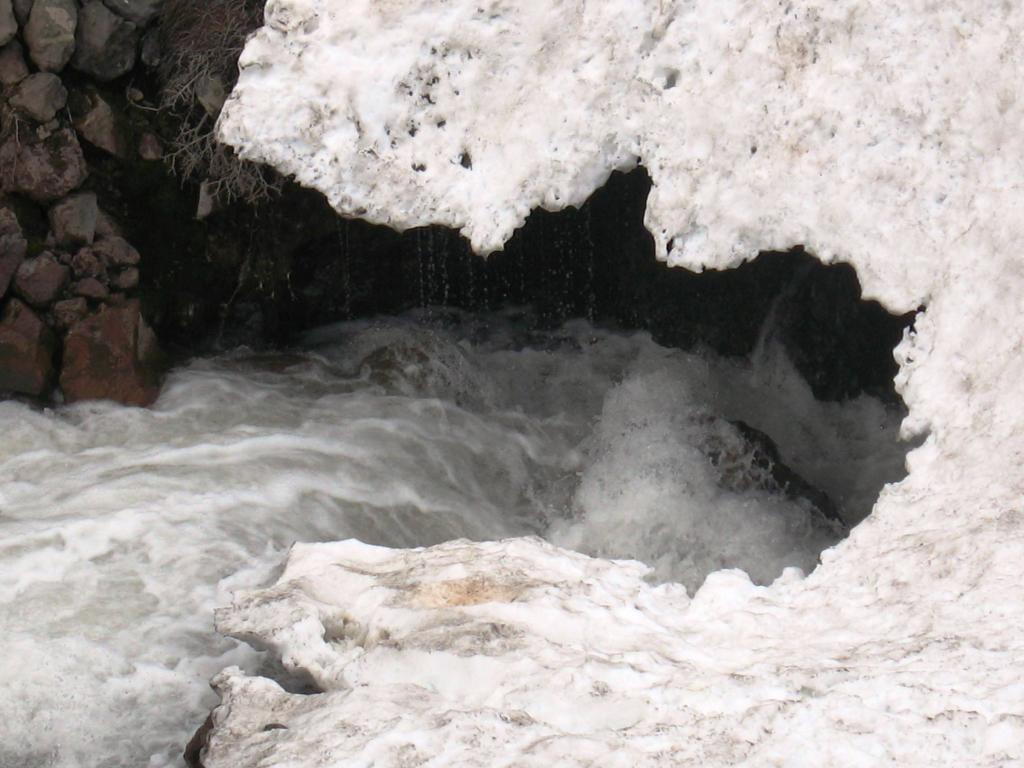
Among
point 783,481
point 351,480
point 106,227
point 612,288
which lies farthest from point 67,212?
point 783,481

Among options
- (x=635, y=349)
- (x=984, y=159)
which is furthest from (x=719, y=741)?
(x=635, y=349)

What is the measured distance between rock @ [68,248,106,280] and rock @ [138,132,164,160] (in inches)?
23.0

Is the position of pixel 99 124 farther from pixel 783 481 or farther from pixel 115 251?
pixel 783 481

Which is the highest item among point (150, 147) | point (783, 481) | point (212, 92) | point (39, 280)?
point (212, 92)

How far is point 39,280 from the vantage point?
6000mm

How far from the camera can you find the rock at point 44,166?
5996mm

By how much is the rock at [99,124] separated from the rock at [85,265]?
0.53 meters

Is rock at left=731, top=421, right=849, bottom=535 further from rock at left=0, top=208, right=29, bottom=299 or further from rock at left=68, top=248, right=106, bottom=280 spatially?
rock at left=0, top=208, right=29, bottom=299

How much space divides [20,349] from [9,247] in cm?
48

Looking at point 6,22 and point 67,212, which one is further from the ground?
point 6,22

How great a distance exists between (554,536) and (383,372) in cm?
152

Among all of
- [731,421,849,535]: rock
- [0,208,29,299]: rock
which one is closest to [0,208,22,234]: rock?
[0,208,29,299]: rock

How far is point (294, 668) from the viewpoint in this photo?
4.01 m

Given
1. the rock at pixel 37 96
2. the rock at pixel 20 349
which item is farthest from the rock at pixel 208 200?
the rock at pixel 20 349
